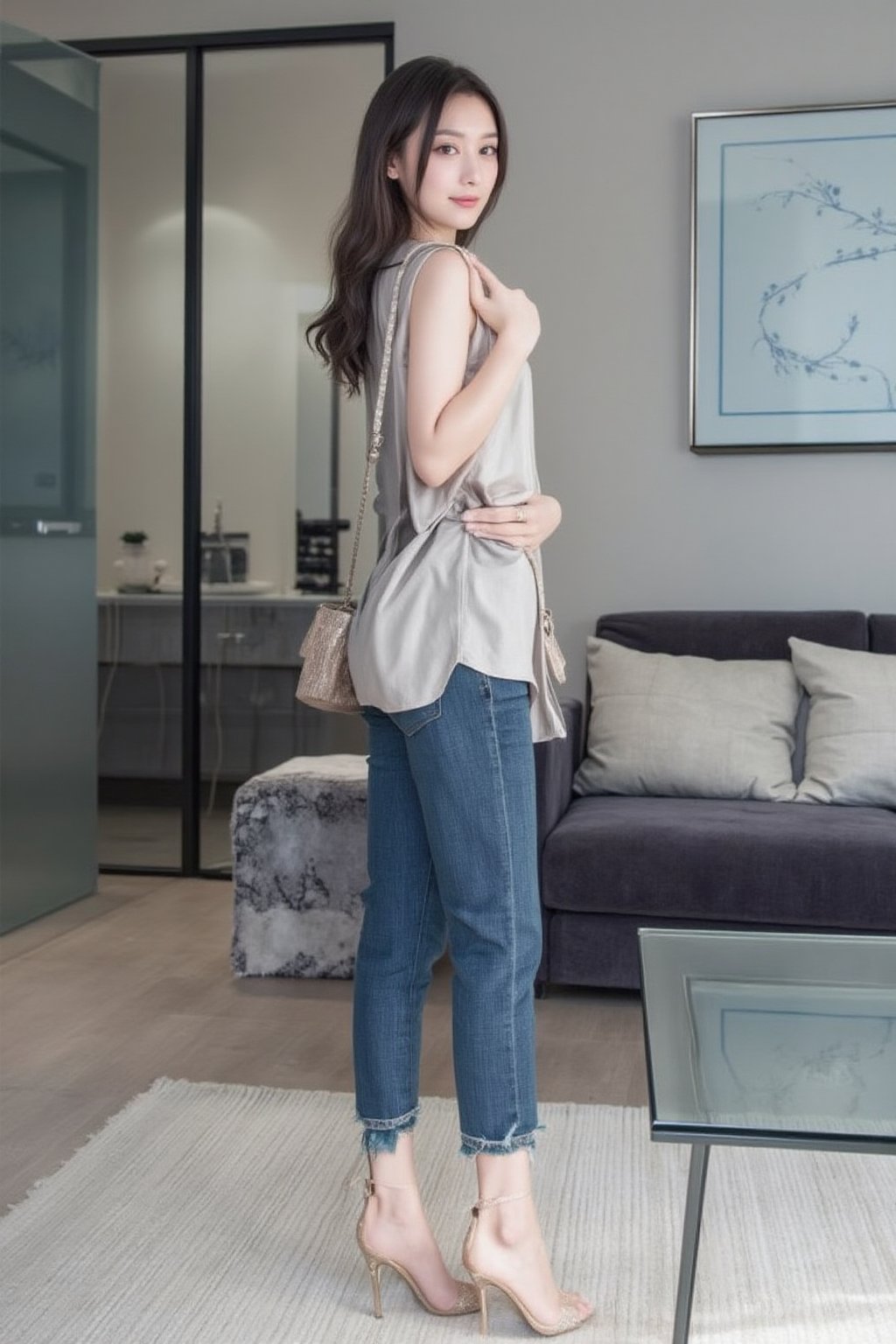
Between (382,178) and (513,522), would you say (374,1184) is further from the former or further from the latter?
(382,178)

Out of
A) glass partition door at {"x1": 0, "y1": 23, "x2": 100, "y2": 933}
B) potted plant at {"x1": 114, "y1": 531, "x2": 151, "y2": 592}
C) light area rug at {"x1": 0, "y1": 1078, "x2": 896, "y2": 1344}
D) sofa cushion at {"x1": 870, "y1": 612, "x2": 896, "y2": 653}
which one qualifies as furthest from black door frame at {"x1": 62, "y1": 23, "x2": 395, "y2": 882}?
light area rug at {"x1": 0, "y1": 1078, "x2": 896, "y2": 1344}

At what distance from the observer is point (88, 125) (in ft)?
13.3

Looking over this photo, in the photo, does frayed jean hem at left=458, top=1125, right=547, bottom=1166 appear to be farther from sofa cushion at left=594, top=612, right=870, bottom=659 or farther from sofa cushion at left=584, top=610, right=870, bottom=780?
sofa cushion at left=594, top=612, right=870, bottom=659

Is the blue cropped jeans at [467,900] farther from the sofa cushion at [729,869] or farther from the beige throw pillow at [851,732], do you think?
the beige throw pillow at [851,732]

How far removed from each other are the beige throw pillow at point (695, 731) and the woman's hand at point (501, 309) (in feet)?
6.21

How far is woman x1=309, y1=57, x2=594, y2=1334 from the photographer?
1.67 metres

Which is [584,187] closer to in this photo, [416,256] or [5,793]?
[5,793]

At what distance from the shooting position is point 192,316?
172 inches

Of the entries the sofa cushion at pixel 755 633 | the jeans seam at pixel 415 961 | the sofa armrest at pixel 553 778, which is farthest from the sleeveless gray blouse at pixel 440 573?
the sofa cushion at pixel 755 633

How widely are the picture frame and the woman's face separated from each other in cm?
227

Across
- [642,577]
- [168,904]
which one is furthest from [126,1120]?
[642,577]

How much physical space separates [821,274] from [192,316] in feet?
5.86

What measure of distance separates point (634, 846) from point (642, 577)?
113 cm

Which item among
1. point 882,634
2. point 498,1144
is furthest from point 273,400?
point 498,1144
